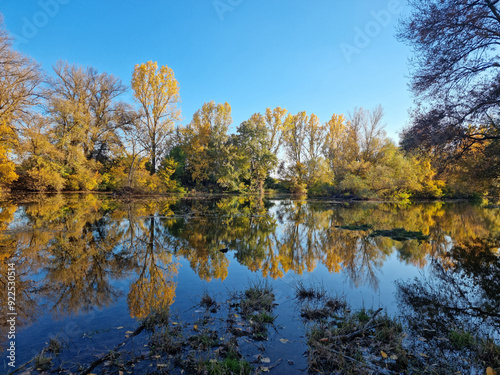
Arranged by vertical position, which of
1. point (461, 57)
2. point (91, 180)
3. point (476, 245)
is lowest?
point (476, 245)

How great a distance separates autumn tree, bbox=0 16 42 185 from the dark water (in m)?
12.0

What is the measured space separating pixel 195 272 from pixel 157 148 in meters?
28.9

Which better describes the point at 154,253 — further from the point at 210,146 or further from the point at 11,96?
the point at 210,146

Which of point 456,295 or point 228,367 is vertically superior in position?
point 228,367

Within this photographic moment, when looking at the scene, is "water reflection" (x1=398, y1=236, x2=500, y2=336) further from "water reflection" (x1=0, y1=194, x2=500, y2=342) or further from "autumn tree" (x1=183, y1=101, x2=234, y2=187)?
"autumn tree" (x1=183, y1=101, x2=234, y2=187)

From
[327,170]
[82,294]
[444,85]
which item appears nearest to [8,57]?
[82,294]

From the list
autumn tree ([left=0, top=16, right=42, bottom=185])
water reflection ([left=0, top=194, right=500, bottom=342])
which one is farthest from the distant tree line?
water reflection ([left=0, top=194, right=500, bottom=342])

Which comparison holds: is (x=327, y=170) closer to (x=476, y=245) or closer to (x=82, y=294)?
(x=476, y=245)

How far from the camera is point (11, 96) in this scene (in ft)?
60.1

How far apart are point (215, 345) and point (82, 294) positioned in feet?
9.21

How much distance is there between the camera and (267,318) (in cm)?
365

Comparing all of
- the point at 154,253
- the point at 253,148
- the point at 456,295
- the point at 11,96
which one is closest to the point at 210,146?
the point at 253,148

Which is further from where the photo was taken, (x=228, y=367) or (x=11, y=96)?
(x=11, y=96)

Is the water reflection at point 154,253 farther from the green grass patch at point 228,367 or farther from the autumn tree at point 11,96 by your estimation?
the autumn tree at point 11,96
